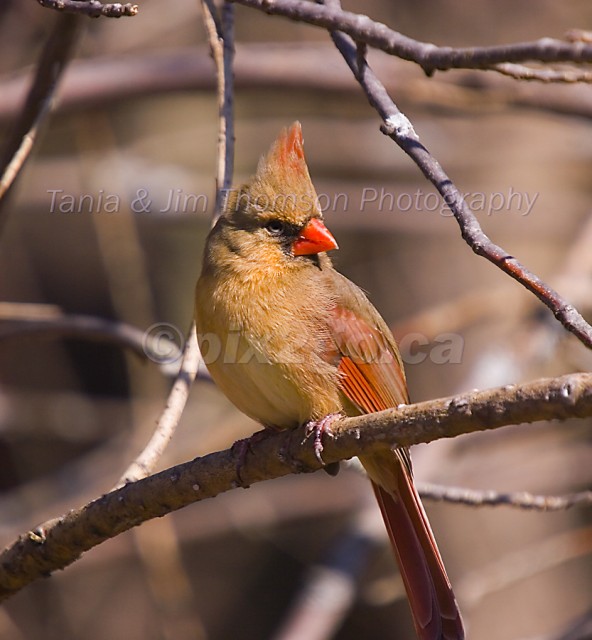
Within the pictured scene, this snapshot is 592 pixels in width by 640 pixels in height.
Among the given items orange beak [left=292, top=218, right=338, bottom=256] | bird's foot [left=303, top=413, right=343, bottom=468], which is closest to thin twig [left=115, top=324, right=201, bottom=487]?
bird's foot [left=303, top=413, right=343, bottom=468]

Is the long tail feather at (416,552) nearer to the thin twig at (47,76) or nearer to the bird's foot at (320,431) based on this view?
the bird's foot at (320,431)

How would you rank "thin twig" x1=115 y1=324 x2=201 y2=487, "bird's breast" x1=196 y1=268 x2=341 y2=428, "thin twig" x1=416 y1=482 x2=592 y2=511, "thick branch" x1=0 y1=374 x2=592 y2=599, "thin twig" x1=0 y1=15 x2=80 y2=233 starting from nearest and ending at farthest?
"thick branch" x1=0 y1=374 x2=592 y2=599, "thin twig" x1=115 y1=324 x2=201 y2=487, "bird's breast" x1=196 y1=268 x2=341 y2=428, "thin twig" x1=416 y1=482 x2=592 y2=511, "thin twig" x1=0 y1=15 x2=80 y2=233

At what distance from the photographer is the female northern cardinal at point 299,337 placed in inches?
99.2

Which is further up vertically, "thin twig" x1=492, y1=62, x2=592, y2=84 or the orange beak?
"thin twig" x1=492, y1=62, x2=592, y2=84

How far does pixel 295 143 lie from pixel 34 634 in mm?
3246

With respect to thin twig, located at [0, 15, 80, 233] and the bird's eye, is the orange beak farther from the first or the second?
thin twig, located at [0, 15, 80, 233]

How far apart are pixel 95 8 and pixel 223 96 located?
0.63 m

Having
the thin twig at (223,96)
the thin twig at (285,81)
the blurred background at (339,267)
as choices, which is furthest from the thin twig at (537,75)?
the thin twig at (285,81)

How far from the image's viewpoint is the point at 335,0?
2199 mm

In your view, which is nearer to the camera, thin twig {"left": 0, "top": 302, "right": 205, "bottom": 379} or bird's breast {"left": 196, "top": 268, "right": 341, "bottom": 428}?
bird's breast {"left": 196, "top": 268, "right": 341, "bottom": 428}

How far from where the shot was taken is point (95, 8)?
6.45 feet

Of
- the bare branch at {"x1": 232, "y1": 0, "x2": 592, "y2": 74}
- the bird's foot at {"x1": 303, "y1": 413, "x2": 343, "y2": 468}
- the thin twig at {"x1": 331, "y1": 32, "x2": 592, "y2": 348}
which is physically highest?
the bare branch at {"x1": 232, "y1": 0, "x2": 592, "y2": 74}

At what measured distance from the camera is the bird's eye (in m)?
2.86

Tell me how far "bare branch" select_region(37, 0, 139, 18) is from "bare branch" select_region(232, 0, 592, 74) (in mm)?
245
